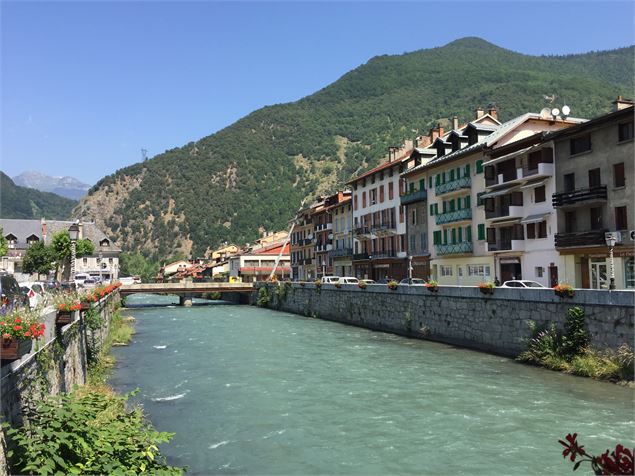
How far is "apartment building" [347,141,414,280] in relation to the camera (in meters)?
60.3

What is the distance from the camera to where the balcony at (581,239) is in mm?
33641

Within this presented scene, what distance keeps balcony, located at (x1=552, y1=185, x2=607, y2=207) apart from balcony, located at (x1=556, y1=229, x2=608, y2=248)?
6.46ft

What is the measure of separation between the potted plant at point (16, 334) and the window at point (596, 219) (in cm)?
3292

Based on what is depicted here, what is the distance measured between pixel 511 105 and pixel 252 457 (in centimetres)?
19071

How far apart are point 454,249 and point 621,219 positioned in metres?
18.1

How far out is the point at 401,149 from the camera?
6956 cm

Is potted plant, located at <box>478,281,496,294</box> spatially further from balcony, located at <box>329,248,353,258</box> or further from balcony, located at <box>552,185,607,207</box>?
balcony, located at <box>329,248,353,258</box>

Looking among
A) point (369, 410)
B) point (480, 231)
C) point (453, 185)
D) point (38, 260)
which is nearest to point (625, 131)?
point (480, 231)

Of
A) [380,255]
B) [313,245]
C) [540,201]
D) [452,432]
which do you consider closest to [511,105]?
[313,245]

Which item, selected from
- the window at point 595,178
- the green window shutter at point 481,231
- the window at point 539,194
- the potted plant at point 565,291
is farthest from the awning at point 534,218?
the potted plant at point 565,291

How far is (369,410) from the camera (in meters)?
19.4

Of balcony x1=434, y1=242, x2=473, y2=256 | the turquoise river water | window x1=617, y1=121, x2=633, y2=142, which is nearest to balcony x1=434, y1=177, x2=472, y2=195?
balcony x1=434, y1=242, x2=473, y2=256

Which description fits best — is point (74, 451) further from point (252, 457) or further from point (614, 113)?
point (614, 113)

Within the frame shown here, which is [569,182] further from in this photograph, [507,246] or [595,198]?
[507,246]
